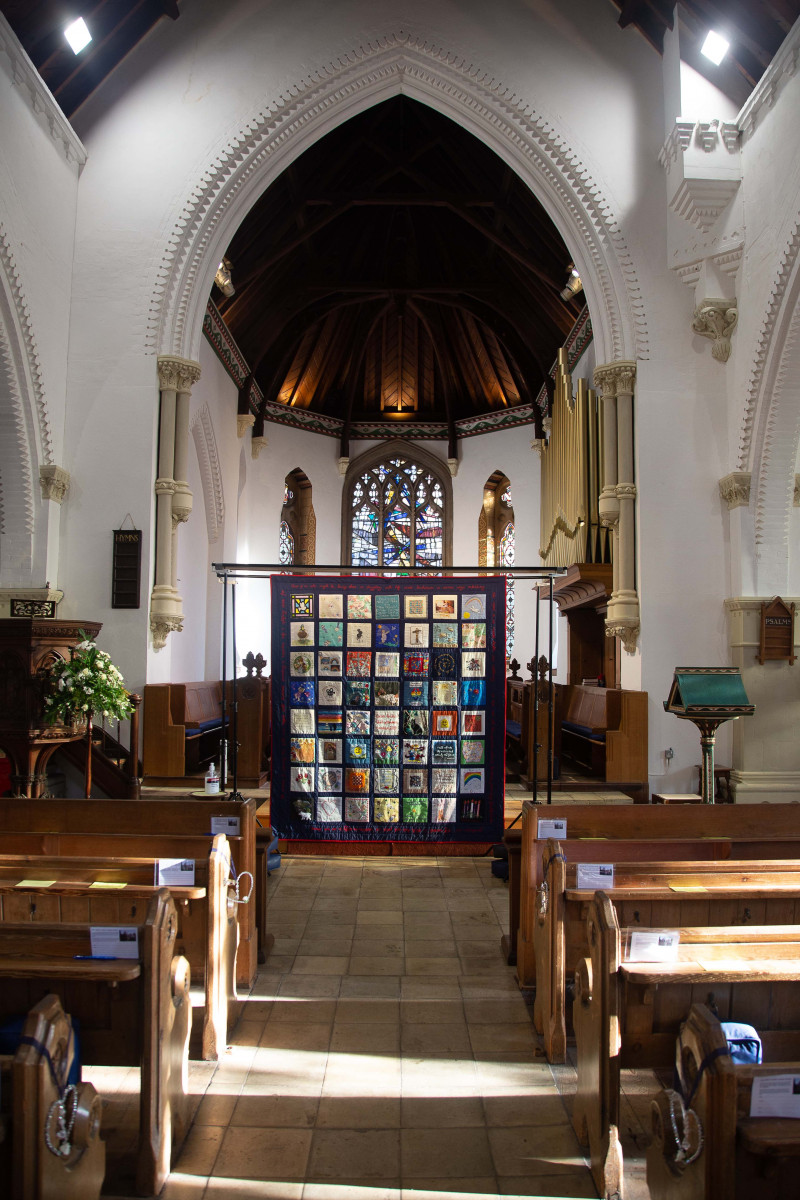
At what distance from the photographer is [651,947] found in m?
2.47

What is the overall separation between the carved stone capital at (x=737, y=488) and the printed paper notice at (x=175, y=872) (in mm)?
5954

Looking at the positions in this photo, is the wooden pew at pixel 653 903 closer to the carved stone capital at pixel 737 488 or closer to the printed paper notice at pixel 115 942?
the printed paper notice at pixel 115 942

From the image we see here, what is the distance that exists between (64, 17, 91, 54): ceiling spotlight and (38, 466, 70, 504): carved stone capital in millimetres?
3704

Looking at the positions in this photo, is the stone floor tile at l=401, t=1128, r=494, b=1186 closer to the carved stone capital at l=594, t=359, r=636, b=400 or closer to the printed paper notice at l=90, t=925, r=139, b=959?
the printed paper notice at l=90, t=925, r=139, b=959

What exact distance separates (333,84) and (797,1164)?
905cm

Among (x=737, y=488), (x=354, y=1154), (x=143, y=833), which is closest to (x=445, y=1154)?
(x=354, y=1154)

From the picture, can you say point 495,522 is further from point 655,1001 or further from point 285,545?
point 655,1001

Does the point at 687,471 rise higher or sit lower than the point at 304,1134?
higher

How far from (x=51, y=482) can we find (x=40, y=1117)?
259 inches

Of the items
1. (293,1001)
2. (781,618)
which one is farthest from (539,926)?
(781,618)

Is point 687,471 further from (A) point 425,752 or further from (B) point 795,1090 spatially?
(B) point 795,1090

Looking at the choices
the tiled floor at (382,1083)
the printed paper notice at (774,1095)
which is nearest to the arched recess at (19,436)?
the tiled floor at (382,1083)

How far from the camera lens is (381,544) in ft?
51.4

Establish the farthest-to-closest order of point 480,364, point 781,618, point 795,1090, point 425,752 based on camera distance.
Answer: point 480,364
point 781,618
point 425,752
point 795,1090
